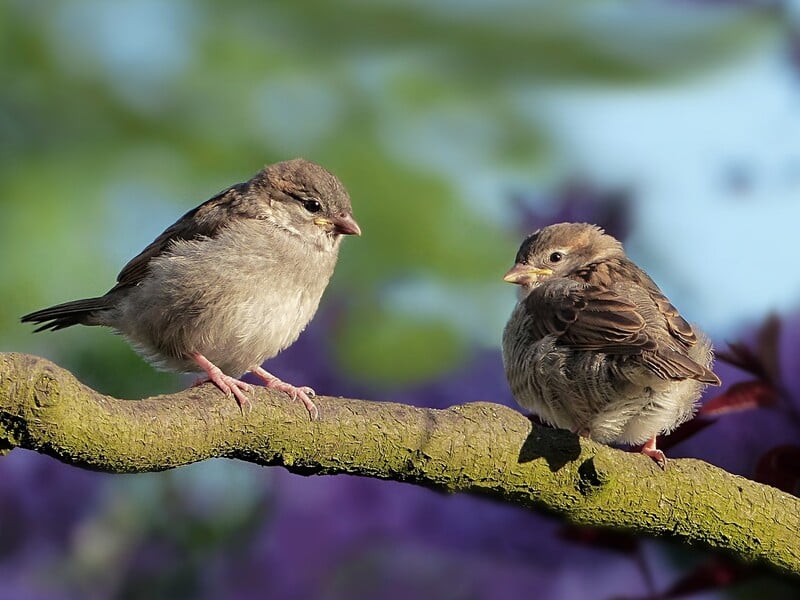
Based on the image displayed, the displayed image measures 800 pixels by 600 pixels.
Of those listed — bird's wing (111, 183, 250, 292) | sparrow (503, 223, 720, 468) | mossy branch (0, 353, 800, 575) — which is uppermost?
bird's wing (111, 183, 250, 292)

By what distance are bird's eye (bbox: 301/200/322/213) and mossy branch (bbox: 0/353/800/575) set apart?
4.08ft

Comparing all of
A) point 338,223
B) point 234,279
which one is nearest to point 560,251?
point 338,223

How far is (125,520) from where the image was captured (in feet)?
10.8

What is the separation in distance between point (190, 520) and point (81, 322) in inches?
30.6

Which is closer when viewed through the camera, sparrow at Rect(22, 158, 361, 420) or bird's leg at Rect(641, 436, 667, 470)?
bird's leg at Rect(641, 436, 667, 470)

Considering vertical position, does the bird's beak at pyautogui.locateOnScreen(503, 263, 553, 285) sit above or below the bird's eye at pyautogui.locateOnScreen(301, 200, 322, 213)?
below

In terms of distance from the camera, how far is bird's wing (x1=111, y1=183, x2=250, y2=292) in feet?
11.5

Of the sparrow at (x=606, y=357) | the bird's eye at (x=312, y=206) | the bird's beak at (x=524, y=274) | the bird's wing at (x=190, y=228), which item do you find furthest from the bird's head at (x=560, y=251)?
the bird's wing at (x=190, y=228)

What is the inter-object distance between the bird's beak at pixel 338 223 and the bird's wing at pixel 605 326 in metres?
0.58

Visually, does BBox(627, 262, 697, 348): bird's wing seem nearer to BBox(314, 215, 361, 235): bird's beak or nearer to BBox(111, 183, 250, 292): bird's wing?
BBox(314, 215, 361, 235): bird's beak

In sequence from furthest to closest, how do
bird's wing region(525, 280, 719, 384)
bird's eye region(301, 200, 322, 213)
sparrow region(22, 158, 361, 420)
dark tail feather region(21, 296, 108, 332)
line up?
bird's eye region(301, 200, 322, 213) → dark tail feather region(21, 296, 108, 332) → sparrow region(22, 158, 361, 420) → bird's wing region(525, 280, 719, 384)

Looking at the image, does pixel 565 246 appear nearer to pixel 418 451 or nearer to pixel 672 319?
pixel 672 319

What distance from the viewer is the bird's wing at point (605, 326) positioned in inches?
109

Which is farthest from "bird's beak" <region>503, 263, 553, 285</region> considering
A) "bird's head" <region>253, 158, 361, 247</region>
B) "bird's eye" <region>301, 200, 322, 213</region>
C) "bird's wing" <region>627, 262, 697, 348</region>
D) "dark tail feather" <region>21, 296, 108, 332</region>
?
"dark tail feather" <region>21, 296, 108, 332</region>
